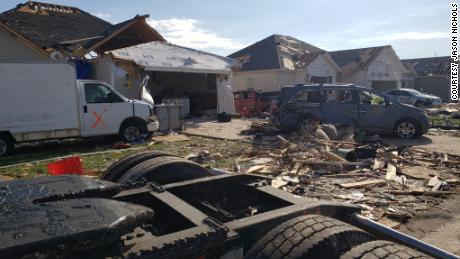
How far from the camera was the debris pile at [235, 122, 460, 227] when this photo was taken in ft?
20.9

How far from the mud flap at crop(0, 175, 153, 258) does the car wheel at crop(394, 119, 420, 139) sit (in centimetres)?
1302

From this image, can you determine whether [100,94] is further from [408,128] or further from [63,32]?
[63,32]

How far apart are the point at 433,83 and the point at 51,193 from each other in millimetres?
45442

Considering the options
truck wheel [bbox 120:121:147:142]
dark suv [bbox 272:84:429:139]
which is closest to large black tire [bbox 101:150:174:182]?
truck wheel [bbox 120:121:147:142]

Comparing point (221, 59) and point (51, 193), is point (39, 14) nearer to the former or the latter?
point (221, 59)

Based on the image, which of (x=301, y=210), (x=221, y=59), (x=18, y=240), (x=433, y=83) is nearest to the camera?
(x=18, y=240)

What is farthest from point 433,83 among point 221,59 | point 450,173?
point 450,173

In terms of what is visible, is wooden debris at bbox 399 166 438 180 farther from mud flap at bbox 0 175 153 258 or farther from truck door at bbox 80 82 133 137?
truck door at bbox 80 82 133 137

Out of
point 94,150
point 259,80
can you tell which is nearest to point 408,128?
point 94,150

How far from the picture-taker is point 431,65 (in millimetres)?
49875

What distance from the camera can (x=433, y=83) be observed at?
136 feet

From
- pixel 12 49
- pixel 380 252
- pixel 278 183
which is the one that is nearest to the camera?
pixel 380 252

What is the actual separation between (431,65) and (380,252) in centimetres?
5441

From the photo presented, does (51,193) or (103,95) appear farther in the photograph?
(103,95)
